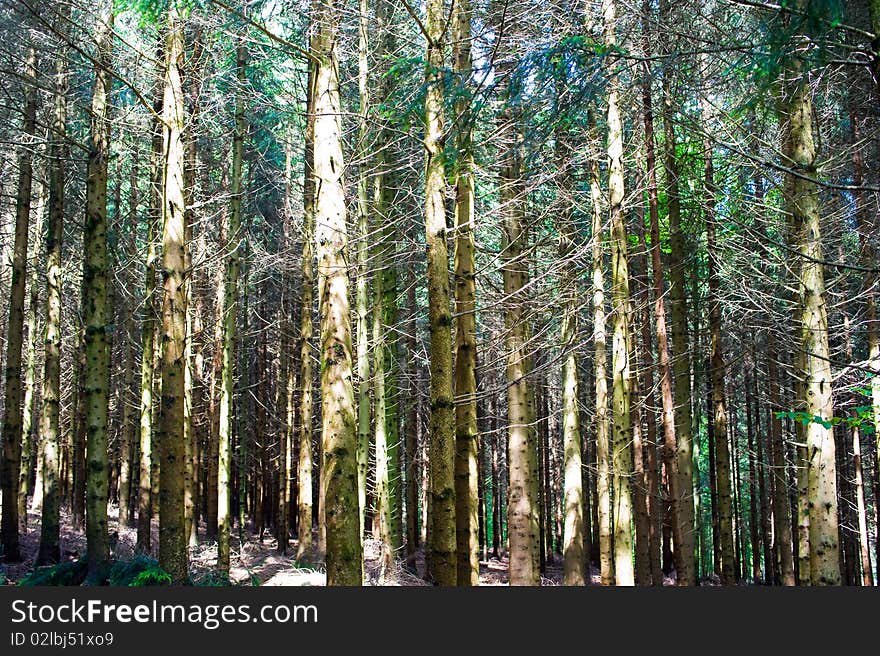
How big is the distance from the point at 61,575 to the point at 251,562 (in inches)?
299

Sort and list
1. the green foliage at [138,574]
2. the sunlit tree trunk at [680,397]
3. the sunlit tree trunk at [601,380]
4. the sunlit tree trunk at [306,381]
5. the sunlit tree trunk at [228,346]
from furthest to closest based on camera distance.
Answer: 1. the sunlit tree trunk at [306,381]
2. the sunlit tree trunk at [228,346]
3. the sunlit tree trunk at [680,397]
4. the sunlit tree trunk at [601,380]
5. the green foliage at [138,574]

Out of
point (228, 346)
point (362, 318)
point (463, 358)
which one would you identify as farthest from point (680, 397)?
point (228, 346)

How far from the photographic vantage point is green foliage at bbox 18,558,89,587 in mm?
8969

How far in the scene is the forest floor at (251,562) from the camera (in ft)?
37.8

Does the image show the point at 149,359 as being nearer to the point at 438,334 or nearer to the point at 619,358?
the point at 619,358

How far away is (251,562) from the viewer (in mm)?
16359

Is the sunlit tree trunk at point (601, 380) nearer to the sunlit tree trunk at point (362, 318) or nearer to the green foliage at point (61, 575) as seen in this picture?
the sunlit tree trunk at point (362, 318)

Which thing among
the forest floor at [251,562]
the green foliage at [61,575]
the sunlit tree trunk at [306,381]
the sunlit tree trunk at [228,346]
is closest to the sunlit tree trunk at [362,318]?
the forest floor at [251,562]

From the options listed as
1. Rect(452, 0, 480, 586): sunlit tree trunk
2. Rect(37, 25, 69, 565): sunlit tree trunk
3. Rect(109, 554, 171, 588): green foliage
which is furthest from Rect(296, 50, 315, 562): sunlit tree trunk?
Rect(452, 0, 480, 586): sunlit tree trunk

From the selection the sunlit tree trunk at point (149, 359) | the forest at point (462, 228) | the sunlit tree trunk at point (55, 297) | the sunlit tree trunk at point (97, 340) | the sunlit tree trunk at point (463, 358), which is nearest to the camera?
the forest at point (462, 228)

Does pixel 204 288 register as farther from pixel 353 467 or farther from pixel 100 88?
pixel 353 467

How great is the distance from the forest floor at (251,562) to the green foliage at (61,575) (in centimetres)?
109

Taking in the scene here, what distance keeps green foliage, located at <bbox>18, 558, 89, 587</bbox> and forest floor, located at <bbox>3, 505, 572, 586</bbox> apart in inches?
42.9

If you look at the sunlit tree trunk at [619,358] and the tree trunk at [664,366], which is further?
the tree trunk at [664,366]
